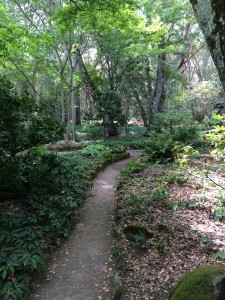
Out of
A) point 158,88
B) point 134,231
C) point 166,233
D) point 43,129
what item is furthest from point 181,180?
point 158,88

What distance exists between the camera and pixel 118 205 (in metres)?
5.69

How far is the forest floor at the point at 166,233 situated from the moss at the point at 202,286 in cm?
74

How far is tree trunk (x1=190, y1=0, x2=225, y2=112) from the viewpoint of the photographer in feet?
6.23

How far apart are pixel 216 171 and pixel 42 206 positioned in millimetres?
5498

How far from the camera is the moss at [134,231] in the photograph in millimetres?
4203

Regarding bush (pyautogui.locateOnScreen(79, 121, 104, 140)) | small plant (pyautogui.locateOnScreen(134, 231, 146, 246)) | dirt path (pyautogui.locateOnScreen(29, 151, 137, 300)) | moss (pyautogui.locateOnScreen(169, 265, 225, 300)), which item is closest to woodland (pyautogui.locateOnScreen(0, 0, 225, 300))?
small plant (pyautogui.locateOnScreen(134, 231, 146, 246))

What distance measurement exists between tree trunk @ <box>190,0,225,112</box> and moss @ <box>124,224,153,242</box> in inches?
119

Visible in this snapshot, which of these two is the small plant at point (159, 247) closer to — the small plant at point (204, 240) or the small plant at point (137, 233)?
the small plant at point (137, 233)

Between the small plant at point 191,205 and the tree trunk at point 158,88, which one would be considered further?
the tree trunk at point 158,88

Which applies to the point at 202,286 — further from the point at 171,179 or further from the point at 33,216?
the point at 171,179

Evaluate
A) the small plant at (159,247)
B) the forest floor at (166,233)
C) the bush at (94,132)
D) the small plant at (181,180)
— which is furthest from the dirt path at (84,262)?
the bush at (94,132)

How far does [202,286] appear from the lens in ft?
7.39

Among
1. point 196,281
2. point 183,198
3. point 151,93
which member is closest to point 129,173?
point 183,198

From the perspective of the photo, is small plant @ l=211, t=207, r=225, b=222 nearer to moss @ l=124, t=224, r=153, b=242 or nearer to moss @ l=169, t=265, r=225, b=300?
moss @ l=124, t=224, r=153, b=242
